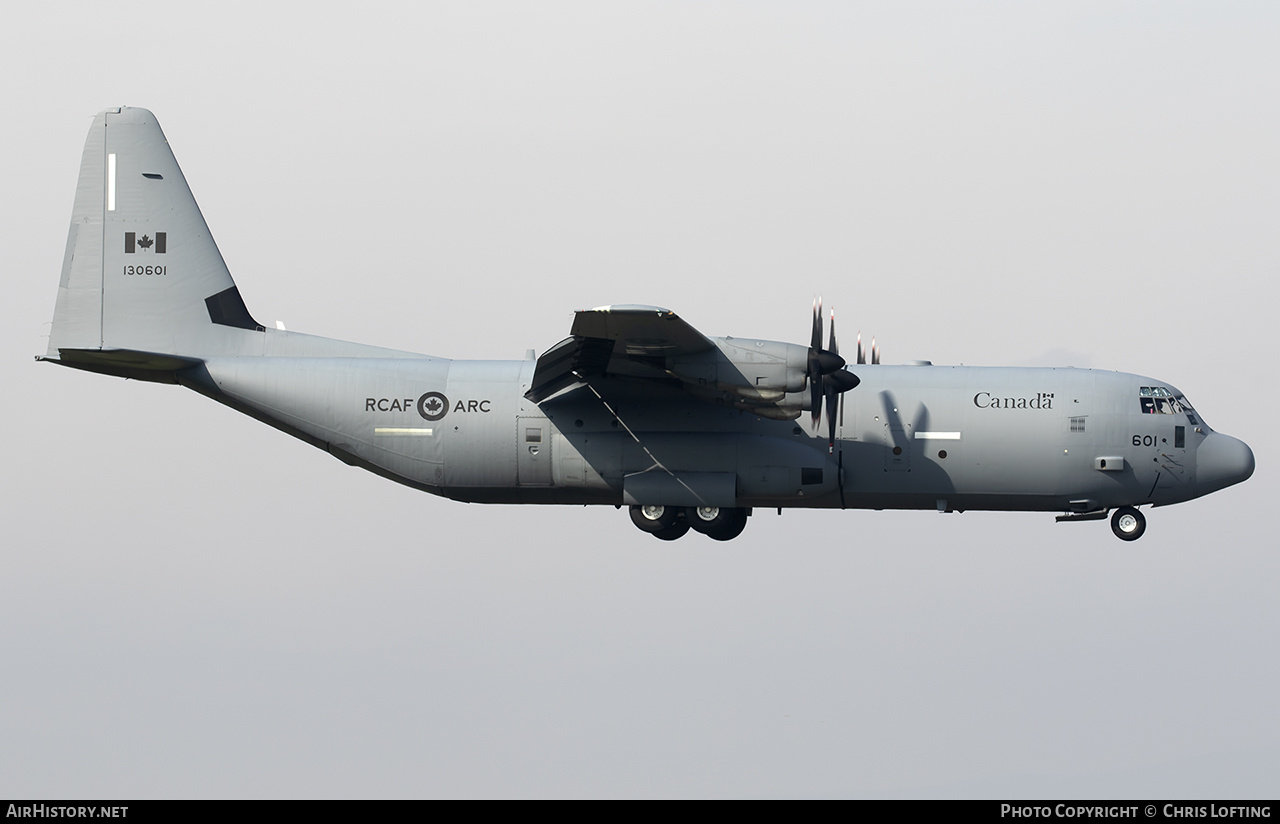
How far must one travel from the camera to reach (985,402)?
23.8 metres

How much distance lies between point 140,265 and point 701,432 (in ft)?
37.2

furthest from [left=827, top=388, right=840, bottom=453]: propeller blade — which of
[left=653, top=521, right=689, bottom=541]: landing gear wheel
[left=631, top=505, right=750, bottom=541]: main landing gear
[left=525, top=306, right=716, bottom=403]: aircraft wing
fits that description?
[left=653, top=521, right=689, bottom=541]: landing gear wheel

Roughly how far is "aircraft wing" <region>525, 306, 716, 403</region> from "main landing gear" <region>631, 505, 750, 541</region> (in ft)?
8.89

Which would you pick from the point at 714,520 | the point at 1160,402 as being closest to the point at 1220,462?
the point at 1160,402

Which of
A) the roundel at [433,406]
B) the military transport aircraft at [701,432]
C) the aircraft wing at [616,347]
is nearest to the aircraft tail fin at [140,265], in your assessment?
the military transport aircraft at [701,432]

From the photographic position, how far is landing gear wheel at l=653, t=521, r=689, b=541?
79.4 ft

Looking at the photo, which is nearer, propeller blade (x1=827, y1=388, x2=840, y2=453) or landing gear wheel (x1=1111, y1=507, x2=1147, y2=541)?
propeller blade (x1=827, y1=388, x2=840, y2=453)

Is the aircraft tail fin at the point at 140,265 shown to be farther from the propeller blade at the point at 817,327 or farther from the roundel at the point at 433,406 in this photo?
the propeller blade at the point at 817,327

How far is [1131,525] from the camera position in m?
24.2

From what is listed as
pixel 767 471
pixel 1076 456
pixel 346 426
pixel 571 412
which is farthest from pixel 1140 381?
pixel 346 426

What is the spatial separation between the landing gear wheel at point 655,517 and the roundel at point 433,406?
13.0 ft

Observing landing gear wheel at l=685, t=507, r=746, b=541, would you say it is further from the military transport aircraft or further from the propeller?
the propeller

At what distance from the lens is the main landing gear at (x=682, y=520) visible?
2398 cm

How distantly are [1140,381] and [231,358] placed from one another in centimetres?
1718
